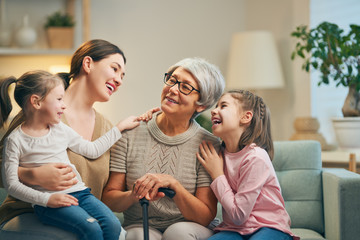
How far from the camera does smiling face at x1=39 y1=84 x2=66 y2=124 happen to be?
65.3 inches

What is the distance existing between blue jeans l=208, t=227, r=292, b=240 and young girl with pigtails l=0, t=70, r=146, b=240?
0.39 metres

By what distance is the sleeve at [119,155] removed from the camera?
1.99 m

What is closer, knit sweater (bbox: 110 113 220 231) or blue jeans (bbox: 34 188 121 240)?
blue jeans (bbox: 34 188 121 240)

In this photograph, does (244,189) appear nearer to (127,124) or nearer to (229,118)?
(229,118)

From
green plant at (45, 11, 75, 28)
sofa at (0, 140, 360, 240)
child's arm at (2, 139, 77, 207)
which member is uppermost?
green plant at (45, 11, 75, 28)

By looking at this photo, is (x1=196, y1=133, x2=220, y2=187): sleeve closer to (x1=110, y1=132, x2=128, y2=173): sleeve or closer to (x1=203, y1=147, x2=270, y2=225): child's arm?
(x1=203, y1=147, x2=270, y2=225): child's arm

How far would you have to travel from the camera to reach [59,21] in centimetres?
388

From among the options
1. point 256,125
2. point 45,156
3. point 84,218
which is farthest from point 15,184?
point 256,125

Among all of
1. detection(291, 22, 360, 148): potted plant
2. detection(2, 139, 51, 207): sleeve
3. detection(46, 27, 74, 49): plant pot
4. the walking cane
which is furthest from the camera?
detection(46, 27, 74, 49): plant pot

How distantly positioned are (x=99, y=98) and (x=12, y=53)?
208cm

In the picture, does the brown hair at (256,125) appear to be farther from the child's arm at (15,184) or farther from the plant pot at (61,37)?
the plant pot at (61,37)

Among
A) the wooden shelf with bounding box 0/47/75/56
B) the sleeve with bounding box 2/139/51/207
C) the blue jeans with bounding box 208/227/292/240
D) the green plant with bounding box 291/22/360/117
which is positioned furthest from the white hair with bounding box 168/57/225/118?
the wooden shelf with bounding box 0/47/75/56

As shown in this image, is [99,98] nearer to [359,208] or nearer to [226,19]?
[359,208]

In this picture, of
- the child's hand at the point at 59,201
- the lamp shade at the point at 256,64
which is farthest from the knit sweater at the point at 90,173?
the lamp shade at the point at 256,64
